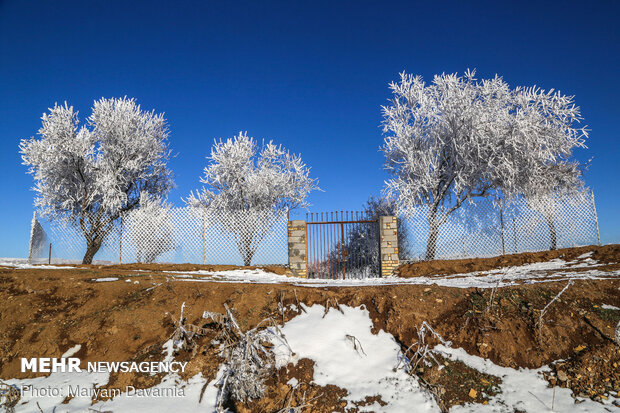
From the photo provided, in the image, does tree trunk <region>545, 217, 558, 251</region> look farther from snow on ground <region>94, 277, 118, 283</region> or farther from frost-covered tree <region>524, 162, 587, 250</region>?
snow on ground <region>94, 277, 118, 283</region>

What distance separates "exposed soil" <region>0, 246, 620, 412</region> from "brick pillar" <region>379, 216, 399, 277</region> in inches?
236

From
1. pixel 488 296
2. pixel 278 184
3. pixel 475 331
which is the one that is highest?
pixel 278 184

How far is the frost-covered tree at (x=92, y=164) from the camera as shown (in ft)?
43.4

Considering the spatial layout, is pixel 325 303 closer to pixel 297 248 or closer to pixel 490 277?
pixel 490 277

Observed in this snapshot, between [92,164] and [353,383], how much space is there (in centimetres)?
1457

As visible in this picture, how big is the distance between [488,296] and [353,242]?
8.92 meters

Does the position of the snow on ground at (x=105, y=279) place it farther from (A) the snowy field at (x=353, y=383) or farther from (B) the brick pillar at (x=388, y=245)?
(B) the brick pillar at (x=388, y=245)

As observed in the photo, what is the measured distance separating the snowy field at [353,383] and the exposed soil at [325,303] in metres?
0.10

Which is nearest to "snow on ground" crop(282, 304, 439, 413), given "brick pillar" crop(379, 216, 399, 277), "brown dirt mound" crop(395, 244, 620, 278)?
"brown dirt mound" crop(395, 244, 620, 278)

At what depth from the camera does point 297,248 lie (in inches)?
407

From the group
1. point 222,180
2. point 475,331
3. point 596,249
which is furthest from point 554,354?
point 222,180

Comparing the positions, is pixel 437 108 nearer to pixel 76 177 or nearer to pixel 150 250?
pixel 150 250

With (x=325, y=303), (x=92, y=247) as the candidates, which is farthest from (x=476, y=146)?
(x=92, y=247)

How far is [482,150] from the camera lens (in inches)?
465
